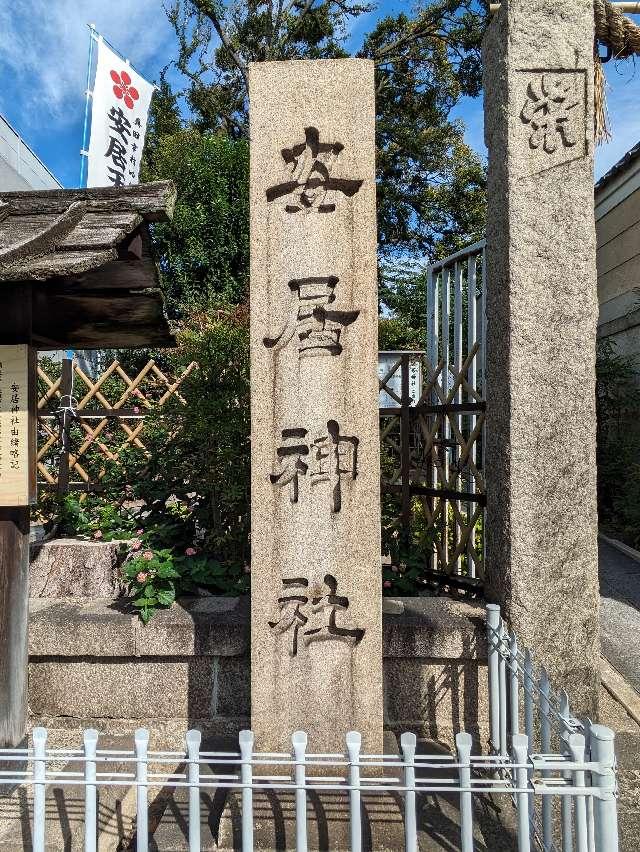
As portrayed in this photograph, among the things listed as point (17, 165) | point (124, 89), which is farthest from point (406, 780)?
point (17, 165)

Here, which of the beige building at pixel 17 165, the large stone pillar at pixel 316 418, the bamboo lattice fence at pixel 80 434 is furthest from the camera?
the beige building at pixel 17 165

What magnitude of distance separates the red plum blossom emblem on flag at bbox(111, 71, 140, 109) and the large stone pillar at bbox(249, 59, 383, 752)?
8271 mm

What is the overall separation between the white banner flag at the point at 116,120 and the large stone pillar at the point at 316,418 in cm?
755

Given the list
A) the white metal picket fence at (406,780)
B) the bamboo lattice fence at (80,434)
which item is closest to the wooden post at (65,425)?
the bamboo lattice fence at (80,434)

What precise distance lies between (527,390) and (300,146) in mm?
1685

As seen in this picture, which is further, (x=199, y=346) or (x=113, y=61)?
(x=113, y=61)

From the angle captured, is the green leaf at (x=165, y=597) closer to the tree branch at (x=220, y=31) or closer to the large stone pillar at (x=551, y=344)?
the large stone pillar at (x=551, y=344)

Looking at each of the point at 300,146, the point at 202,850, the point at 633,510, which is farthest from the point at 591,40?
the point at 633,510

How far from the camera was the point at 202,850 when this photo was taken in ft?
6.87

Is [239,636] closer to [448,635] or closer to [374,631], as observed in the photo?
[374,631]

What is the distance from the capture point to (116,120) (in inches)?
368

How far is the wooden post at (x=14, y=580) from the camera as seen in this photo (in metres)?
2.80

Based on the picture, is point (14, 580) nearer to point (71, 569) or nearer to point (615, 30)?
point (71, 569)

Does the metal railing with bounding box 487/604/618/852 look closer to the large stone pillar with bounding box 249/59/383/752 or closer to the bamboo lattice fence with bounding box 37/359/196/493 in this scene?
the large stone pillar with bounding box 249/59/383/752
